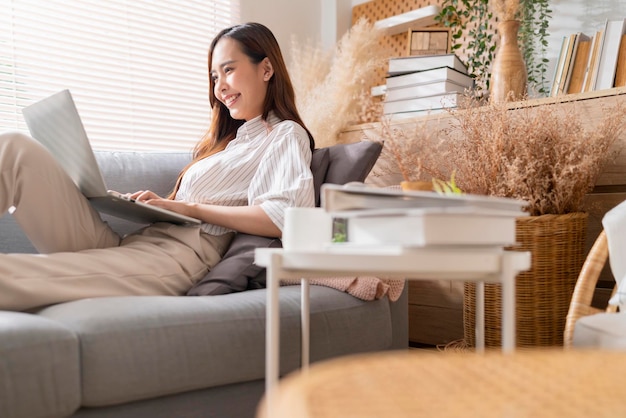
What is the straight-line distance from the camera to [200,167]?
183 centimetres

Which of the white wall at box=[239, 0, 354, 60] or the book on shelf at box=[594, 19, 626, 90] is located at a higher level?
the white wall at box=[239, 0, 354, 60]

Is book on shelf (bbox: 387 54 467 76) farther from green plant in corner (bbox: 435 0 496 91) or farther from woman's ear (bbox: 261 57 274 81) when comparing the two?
woman's ear (bbox: 261 57 274 81)

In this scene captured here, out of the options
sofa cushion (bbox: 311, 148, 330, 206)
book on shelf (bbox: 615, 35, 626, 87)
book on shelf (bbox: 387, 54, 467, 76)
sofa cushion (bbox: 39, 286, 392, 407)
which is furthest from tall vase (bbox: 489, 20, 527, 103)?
sofa cushion (bbox: 39, 286, 392, 407)

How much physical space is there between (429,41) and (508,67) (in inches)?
21.6

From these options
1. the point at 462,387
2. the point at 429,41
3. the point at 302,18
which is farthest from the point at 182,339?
the point at 302,18

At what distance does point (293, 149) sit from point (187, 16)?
1378 millimetres

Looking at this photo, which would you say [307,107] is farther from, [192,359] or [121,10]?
[192,359]

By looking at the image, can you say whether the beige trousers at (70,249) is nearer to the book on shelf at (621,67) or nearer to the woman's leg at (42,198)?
the woman's leg at (42,198)

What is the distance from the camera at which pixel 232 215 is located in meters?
1.59

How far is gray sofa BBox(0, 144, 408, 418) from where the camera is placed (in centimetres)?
98

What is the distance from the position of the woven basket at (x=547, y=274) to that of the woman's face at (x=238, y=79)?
36.2 inches

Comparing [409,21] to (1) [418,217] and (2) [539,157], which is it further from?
(1) [418,217]

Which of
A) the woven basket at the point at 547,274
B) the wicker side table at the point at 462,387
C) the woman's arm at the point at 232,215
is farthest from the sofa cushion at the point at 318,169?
the wicker side table at the point at 462,387

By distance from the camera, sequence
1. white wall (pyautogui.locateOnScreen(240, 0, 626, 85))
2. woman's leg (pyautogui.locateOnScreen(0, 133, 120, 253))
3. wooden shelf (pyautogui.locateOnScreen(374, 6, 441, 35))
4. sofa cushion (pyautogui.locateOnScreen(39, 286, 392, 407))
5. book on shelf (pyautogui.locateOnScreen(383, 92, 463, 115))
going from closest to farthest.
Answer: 1. sofa cushion (pyautogui.locateOnScreen(39, 286, 392, 407))
2. woman's leg (pyautogui.locateOnScreen(0, 133, 120, 253))
3. book on shelf (pyautogui.locateOnScreen(383, 92, 463, 115))
4. white wall (pyautogui.locateOnScreen(240, 0, 626, 85))
5. wooden shelf (pyautogui.locateOnScreen(374, 6, 441, 35))
